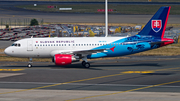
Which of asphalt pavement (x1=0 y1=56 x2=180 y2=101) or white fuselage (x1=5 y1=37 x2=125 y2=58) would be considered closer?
asphalt pavement (x1=0 y1=56 x2=180 y2=101)

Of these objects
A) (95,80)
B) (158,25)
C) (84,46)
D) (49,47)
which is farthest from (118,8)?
(95,80)

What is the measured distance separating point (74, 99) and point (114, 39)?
18.3 metres

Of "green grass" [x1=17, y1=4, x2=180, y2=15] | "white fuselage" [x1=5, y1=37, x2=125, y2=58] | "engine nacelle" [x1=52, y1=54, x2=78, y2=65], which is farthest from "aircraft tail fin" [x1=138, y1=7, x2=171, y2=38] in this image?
"green grass" [x1=17, y1=4, x2=180, y2=15]

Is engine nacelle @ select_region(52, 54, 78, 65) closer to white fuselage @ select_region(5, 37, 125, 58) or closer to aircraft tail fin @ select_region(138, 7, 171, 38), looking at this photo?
white fuselage @ select_region(5, 37, 125, 58)

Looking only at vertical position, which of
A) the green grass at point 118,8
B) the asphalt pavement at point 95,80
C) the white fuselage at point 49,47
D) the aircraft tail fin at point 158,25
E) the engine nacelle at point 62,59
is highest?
the green grass at point 118,8

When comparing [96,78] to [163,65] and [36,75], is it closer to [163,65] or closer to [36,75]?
[36,75]

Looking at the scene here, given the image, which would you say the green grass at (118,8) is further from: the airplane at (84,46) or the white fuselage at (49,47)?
the white fuselage at (49,47)

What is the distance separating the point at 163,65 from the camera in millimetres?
39781

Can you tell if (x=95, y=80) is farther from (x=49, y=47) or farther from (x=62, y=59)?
(x=49, y=47)

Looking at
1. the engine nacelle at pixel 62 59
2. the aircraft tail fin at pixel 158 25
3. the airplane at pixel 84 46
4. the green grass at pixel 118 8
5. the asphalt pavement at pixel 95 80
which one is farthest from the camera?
the green grass at pixel 118 8

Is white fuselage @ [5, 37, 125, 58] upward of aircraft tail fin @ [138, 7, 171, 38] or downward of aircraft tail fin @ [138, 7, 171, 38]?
downward

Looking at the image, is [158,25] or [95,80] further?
[158,25]

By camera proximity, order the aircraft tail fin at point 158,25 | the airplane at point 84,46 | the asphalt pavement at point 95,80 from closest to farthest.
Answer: the asphalt pavement at point 95,80, the airplane at point 84,46, the aircraft tail fin at point 158,25

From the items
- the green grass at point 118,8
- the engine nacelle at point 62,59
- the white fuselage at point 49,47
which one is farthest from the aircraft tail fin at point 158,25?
the green grass at point 118,8
